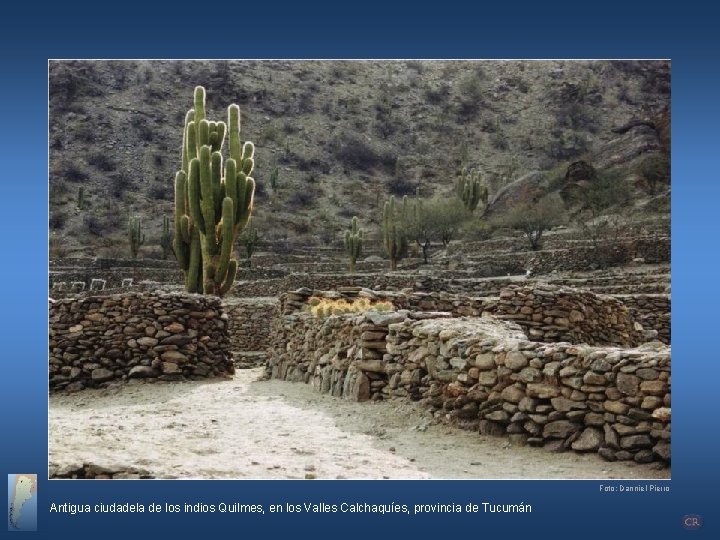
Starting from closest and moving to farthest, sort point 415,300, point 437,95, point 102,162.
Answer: point 415,300
point 102,162
point 437,95

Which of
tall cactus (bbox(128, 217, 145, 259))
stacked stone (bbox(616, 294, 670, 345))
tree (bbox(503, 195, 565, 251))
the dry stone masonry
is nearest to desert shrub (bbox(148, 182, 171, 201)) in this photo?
tall cactus (bbox(128, 217, 145, 259))

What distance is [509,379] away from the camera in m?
6.55

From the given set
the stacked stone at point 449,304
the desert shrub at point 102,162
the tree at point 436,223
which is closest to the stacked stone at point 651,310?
the stacked stone at point 449,304

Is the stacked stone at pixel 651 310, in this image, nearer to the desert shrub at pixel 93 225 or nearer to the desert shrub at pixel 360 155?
the desert shrub at pixel 93 225

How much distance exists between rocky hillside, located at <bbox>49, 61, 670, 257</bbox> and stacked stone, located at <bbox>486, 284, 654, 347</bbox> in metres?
36.9

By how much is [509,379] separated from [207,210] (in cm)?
1155

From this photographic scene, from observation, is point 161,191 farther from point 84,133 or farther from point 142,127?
point 84,133

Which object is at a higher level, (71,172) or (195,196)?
(71,172)

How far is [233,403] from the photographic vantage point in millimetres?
9938

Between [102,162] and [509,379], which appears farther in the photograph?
[102,162]

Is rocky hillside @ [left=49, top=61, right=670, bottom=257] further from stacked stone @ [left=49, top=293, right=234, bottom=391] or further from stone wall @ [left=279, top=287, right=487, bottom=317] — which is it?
stacked stone @ [left=49, top=293, right=234, bottom=391]

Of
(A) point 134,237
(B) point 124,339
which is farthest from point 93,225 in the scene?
(B) point 124,339

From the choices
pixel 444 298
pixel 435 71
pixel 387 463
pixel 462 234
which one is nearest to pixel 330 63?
pixel 435 71

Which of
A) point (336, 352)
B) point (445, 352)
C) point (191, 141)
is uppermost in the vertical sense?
point (191, 141)
